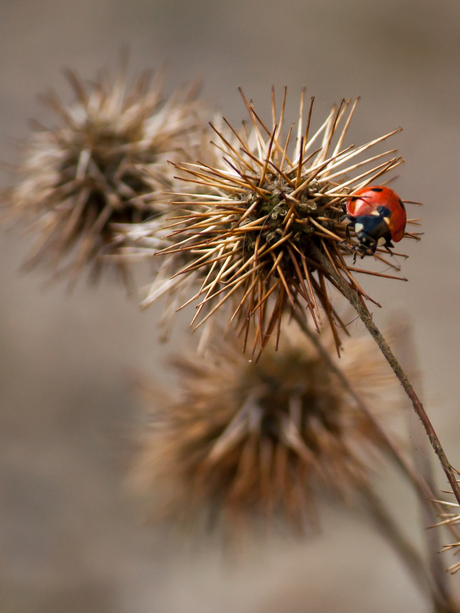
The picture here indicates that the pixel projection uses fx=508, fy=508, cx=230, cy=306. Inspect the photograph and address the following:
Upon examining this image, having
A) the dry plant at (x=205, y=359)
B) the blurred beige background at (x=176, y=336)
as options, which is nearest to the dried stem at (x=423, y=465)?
the dry plant at (x=205, y=359)

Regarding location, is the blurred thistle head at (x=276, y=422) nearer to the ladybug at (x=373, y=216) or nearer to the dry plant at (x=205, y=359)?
the dry plant at (x=205, y=359)

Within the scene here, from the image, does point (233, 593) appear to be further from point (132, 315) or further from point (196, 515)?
point (132, 315)

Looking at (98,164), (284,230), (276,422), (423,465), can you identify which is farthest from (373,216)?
(98,164)

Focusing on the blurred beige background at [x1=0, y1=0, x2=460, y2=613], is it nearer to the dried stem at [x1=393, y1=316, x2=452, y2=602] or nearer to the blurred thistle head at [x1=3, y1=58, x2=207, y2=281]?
the dried stem at [x1=393, y1=316, x2=452, y2=602]

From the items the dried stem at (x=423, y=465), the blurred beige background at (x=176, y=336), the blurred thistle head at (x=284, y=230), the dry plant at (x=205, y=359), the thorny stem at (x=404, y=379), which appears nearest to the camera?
the thorny stem at (x=404, y=379)

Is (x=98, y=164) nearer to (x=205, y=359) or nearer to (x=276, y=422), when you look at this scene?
(x=205, y=359)

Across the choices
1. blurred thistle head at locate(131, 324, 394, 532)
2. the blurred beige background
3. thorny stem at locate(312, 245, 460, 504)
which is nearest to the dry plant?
blurred thistle head at locate(131, 324, 394, 532)
